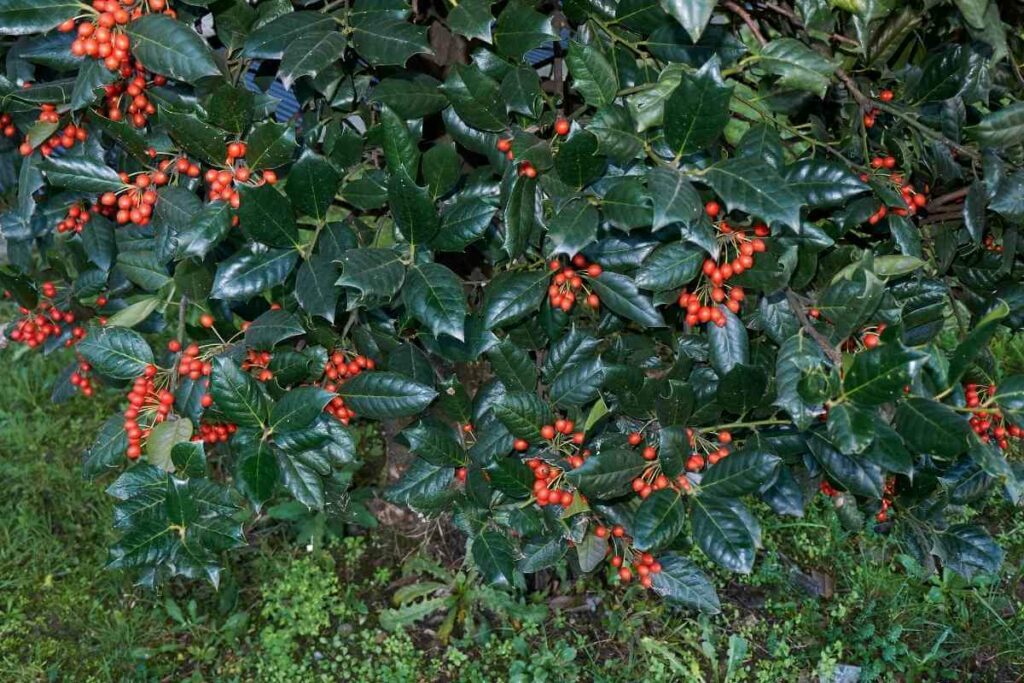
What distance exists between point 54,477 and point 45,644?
2.84 ft

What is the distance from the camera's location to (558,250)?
1434mm

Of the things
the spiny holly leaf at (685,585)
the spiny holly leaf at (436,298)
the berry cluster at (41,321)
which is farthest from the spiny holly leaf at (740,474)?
the berry cluster at (41,321)

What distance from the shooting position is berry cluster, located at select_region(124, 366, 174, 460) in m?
1.80

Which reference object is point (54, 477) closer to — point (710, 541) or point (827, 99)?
point (710, 541)

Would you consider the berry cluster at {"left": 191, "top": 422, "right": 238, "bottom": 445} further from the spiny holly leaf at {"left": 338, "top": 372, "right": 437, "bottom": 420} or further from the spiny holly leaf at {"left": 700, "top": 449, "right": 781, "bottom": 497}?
the spiny holly leaf at {"left": 700, "top": 449, "right": 781, "bottom": 497}

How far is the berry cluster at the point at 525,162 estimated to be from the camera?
1.54 m

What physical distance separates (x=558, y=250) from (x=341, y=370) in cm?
70

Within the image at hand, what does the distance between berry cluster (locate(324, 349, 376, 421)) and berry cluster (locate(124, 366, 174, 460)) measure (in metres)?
0.32

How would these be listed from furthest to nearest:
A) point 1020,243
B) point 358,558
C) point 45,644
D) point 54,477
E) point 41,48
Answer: point 54,477, point 358,558, point 45,644, point 1020,243, point 41,48

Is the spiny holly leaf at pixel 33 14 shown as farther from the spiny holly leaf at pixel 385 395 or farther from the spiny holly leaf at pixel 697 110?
the spiny holly leaf at pixel 697 110

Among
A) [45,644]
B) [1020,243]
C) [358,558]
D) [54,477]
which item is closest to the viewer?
[1020,243]

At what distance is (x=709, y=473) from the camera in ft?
5.33

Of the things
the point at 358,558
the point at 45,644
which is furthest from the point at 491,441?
the point at 45,644

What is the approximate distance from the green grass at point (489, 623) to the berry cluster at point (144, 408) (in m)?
1.26
